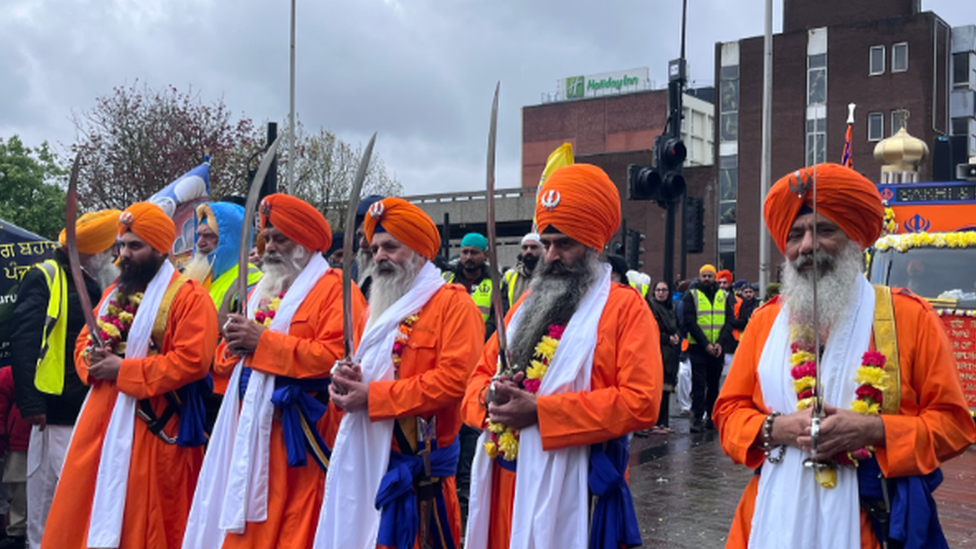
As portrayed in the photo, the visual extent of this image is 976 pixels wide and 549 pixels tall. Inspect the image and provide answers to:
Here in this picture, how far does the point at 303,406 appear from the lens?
16.6 ft

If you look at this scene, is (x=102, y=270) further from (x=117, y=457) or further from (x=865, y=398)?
(x=865, y=398)

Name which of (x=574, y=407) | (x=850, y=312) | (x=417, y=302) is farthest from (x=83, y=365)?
(x=850, y=312)

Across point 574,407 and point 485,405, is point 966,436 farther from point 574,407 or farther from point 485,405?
point 485,405

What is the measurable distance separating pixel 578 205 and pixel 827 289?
1142mm

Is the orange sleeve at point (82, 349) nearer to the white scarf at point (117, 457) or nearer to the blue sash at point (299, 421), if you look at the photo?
the white scarf at point (117, 457)

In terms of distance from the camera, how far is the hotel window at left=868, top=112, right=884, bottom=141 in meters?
44.8

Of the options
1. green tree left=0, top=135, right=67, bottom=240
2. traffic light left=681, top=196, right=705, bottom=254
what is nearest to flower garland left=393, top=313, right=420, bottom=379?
traffic light left=681, top=196, right=705, bottom=254

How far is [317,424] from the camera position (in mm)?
5090

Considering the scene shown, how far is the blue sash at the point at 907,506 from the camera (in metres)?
3.01

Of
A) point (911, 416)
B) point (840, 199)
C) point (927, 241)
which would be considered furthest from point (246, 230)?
point (927, 241)

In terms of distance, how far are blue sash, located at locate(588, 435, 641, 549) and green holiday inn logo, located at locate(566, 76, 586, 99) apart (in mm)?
73680

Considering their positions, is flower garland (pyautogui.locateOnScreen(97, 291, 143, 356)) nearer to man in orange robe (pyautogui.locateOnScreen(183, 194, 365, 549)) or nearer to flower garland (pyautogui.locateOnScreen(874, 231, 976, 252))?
man in orange robe (pyautogui.locateOnScreen(183, 194, 365, 549))

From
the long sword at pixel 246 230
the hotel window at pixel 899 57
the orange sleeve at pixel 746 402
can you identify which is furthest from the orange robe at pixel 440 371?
the hotel window at pixel 899 57

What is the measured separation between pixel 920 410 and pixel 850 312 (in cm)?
38
